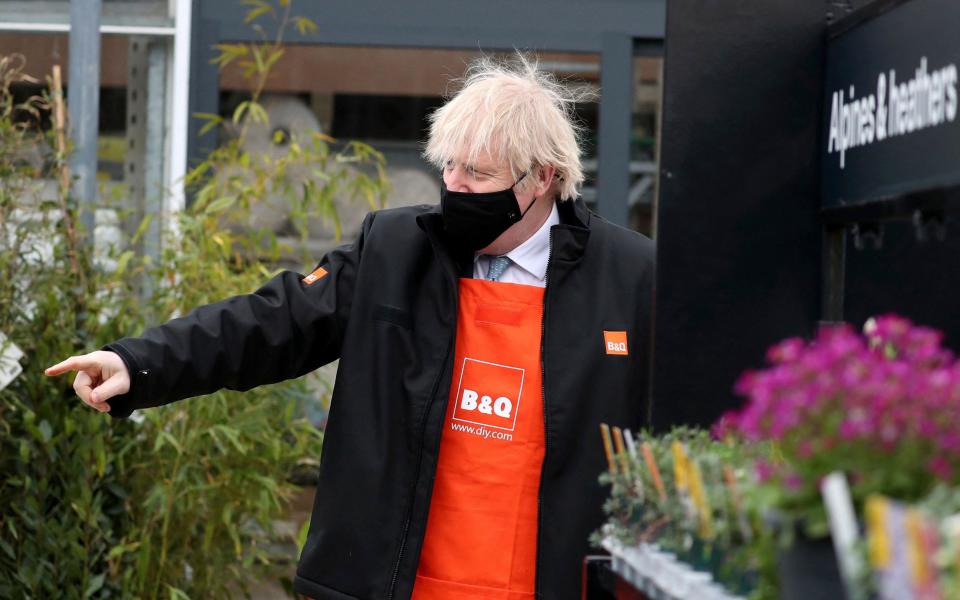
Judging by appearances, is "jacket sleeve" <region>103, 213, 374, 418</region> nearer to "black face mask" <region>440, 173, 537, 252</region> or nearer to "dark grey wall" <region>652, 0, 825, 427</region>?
"black face mask" <region>440, 173, 537, 252</region>

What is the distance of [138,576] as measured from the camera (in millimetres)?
3459

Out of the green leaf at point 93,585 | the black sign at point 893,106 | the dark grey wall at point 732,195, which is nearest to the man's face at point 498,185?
the dark grey wall at point 732,195

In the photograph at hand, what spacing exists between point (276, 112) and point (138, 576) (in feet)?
6.05

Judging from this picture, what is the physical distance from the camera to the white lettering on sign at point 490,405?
2305 mm

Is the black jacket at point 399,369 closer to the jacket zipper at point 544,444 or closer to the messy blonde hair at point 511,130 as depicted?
the jacket zipper at point 544,444

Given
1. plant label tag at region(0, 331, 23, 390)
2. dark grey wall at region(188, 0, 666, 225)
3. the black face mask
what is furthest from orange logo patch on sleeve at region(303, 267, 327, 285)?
dark grey wall at region(188, 0, 666, 225)

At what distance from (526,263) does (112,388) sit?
77cm

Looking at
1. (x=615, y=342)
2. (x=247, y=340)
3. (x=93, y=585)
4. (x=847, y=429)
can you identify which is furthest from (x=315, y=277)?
(x=847, y=429)

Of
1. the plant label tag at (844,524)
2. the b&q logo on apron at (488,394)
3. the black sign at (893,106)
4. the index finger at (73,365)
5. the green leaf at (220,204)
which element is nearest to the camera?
the plant label tag at (844,524)

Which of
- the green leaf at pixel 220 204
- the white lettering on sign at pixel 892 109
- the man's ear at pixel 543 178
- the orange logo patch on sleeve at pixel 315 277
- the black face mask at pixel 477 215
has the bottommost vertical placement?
the orange logo patch on sleeve at pixel 315 277

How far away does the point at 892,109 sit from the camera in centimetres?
174

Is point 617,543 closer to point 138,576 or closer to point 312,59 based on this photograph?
point 138,576

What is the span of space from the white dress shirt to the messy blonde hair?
0.11 metres

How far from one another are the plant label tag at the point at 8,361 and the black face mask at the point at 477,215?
139cm
